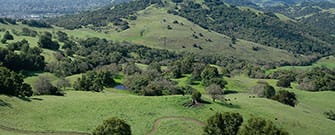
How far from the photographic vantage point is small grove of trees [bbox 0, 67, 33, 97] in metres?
79.9

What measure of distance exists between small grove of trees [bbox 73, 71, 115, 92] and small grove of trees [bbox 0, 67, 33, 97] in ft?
90.3

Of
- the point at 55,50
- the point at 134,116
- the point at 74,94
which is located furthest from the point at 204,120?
the point at 55,50

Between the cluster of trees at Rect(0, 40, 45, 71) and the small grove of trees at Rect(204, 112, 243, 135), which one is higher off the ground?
the small grove of trees at Rect(204, 112, 243, 135)

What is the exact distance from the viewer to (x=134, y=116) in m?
78.6

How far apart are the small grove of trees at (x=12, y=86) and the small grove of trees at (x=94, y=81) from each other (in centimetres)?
2753

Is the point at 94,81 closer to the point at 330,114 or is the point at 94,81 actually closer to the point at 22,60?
the point at 22,60

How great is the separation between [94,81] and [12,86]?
139 ft

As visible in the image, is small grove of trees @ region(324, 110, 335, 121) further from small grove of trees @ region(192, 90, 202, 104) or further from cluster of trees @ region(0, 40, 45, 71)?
cluster of trees @ region(0, 40, 45, 71)

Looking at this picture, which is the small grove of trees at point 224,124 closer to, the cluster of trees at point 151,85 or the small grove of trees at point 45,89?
the small grove of trees at point 45,89

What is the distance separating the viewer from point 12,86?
81.6 m

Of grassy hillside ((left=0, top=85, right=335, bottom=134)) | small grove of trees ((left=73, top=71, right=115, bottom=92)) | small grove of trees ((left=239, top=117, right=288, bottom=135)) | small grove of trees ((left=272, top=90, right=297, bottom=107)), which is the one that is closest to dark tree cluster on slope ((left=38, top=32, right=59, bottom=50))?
small grove of trees ((left=73, top=71, right=115, bottom=92))

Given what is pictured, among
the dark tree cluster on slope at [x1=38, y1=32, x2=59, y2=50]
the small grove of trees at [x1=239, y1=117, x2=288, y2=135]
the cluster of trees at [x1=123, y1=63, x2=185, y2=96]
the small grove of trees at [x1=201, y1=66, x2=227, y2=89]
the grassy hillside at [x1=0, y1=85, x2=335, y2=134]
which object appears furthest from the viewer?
the dark tree cluster on slope at [x1=38, y1=32, x2=59, y2=50]

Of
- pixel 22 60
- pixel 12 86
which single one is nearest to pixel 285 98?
pixel 12 86

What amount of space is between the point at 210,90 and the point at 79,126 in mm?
39987
